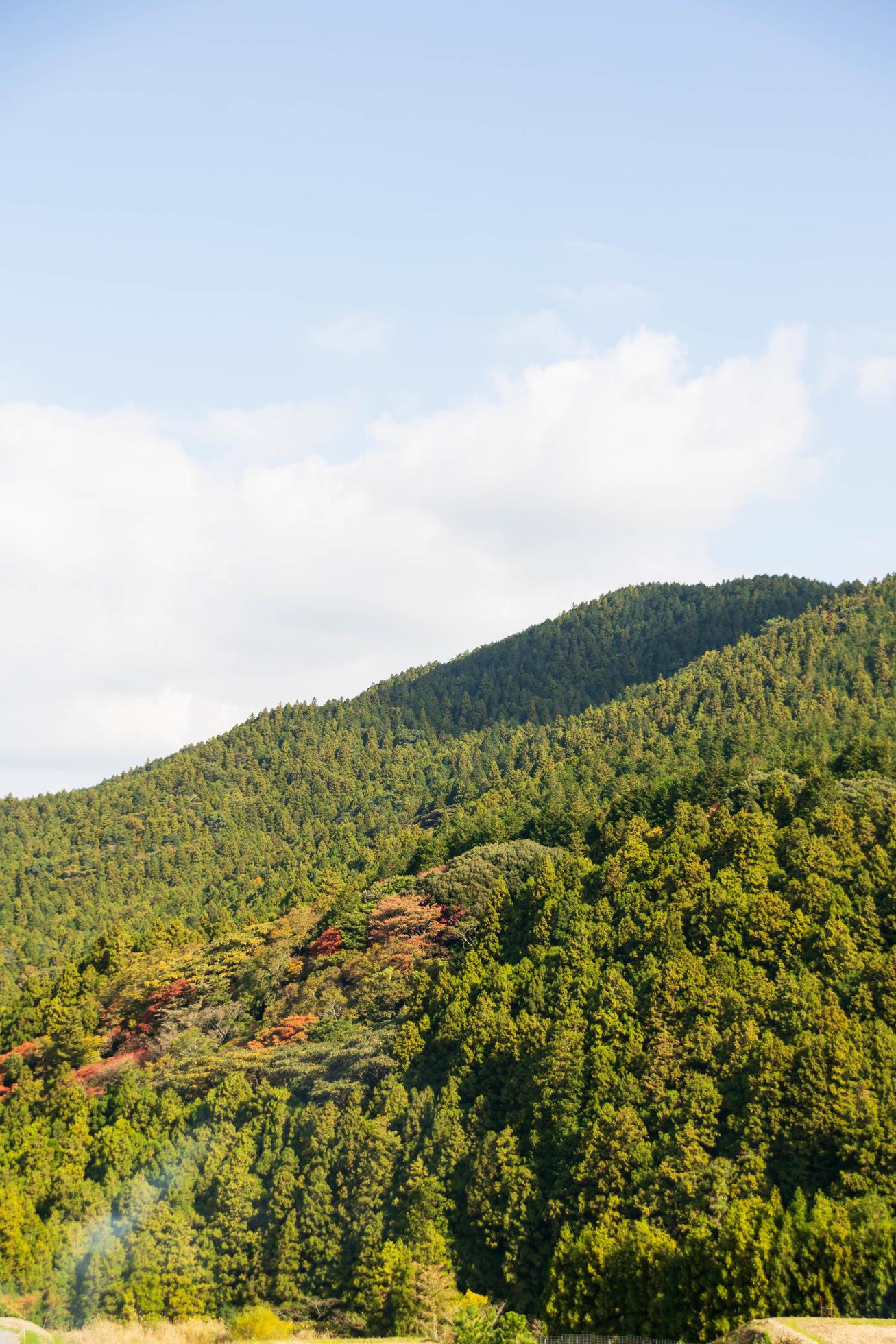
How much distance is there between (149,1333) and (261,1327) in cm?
609

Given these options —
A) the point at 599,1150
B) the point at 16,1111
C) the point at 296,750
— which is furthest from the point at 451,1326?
the point at 296,750

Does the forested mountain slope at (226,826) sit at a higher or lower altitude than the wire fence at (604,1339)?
higher

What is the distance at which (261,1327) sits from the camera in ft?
151

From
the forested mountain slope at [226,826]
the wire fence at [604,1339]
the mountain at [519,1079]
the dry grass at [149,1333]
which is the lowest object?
the dry grass at [149,1333]

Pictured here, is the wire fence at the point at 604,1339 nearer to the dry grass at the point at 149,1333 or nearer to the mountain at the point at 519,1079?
the mountain at the point at 519,1079

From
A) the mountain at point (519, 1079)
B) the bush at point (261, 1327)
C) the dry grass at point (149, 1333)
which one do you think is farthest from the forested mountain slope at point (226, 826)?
the bush at point (261, 1327)

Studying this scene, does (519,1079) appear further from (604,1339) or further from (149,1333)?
(149,1333)

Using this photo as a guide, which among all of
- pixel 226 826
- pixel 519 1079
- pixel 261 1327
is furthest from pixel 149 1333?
pixel 226 826

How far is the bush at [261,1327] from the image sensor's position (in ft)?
150

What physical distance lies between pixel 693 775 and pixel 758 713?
36738mm

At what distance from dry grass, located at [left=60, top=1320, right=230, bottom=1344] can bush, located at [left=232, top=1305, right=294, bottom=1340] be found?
0.83m

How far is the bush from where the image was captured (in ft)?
150

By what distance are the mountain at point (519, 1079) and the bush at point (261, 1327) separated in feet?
6.25

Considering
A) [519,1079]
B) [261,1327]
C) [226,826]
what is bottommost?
[261,1327]
